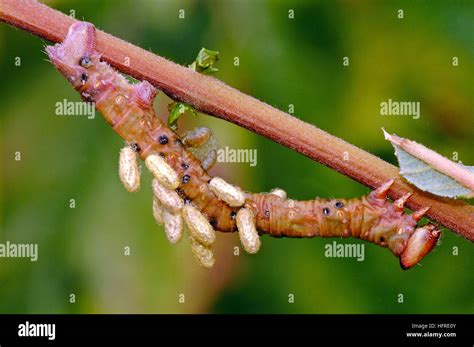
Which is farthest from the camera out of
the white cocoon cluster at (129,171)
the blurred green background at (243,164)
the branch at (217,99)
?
the blurred green background at (243,164)

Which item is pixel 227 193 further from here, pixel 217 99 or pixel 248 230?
pixel 217 99

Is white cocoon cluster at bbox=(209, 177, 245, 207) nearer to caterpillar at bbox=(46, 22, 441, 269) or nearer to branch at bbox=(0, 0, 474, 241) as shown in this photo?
caterpillar at bbox=(46, 22, 441, 269)

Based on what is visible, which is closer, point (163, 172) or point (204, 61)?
point (204, 61)

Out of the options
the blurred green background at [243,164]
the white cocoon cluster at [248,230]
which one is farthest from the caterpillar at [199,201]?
the blurred green background at [243,164]

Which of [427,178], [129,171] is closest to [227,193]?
[129,171]

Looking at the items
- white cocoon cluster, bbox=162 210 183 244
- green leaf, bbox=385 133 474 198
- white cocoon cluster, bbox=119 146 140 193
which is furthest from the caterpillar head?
green leaf, bbox=385 133 474 198

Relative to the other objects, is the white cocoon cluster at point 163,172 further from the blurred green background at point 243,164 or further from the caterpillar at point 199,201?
the blurred green background at point 243,164

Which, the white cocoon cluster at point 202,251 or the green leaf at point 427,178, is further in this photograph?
the white cocoon cluster at point 202,251
